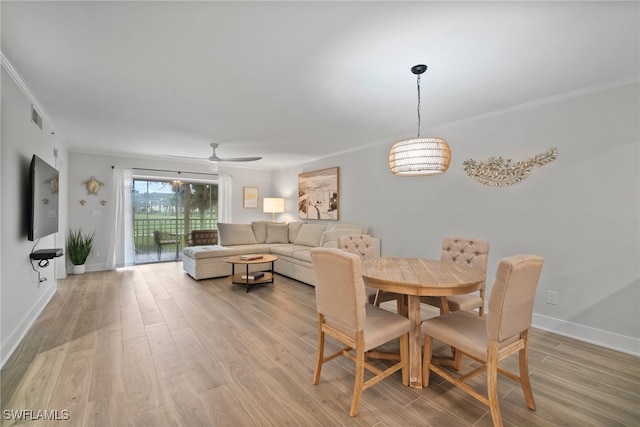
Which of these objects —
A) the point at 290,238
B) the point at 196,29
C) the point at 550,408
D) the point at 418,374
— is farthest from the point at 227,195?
the point at 550,408

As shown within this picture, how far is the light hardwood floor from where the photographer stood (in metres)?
1.65

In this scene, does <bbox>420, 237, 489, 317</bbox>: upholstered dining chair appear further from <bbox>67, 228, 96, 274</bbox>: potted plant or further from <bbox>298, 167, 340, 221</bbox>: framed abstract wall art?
<bbox>67, 228, 96, 274</bbox>: potted plant

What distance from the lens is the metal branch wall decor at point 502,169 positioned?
9.41 feet

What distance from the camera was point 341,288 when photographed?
5.60ft

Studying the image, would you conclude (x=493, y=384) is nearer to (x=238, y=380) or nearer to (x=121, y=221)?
(x=238, y=380)

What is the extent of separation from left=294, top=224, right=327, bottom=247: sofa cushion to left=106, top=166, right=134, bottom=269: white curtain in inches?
138

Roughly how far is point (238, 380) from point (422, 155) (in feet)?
7.07

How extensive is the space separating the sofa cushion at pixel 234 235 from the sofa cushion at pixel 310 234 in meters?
1.01

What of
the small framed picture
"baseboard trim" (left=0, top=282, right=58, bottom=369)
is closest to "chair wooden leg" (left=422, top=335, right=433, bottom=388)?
"baseboard trim" (left=0, top=282, right=58, bottom=369)

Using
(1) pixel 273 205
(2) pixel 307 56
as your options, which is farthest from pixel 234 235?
(2) pixel 307 56

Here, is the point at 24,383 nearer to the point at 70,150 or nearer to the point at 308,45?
the point at 308,45

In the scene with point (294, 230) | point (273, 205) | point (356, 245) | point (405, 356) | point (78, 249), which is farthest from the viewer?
point (273, 205)

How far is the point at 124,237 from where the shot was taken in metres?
5.71

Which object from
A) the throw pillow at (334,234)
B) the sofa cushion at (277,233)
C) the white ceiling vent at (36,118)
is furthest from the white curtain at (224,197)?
the white ceiling vent at (36,118)
